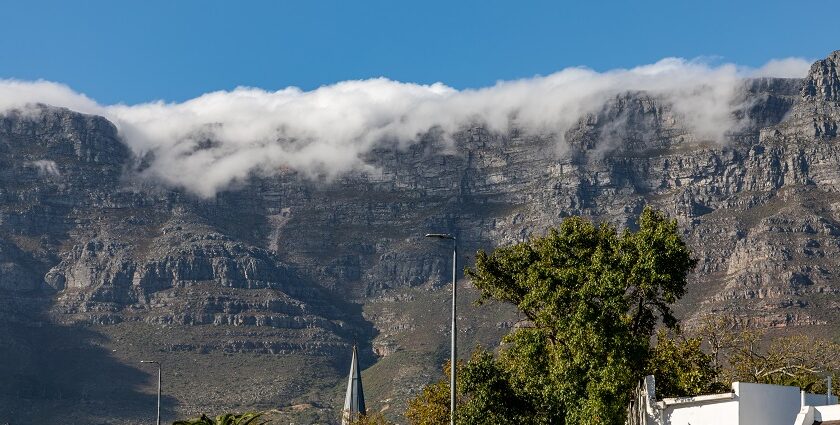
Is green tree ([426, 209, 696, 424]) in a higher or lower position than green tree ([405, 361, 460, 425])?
higher

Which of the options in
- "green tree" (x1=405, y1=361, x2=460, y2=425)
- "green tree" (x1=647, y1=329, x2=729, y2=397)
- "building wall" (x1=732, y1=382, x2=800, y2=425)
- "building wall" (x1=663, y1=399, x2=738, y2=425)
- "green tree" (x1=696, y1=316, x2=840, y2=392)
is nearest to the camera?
"building wall" (x1=732, y1=382, x2=800, y2=425)

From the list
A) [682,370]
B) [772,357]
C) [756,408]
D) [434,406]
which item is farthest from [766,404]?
[434,406]

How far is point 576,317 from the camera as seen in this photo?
56.2 meters

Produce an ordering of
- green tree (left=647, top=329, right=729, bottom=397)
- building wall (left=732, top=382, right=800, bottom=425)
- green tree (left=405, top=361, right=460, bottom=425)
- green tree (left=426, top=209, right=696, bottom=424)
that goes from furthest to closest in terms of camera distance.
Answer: green tree (left=405, top=361, right=460, bottom=425) < green tree (left=647, top=329, right=729, bottom=397) < green tree (left=426, top=209, right=696, bottom=424) < building wall (left=732, top=382, right=800, bottom=425)

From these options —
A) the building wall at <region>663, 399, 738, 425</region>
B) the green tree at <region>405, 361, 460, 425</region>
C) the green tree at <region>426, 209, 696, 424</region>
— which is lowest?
the green tree at <region>405, 361, 460, 425</region>

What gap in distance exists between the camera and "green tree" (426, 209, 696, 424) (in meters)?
56.2

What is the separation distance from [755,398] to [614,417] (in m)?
7.75

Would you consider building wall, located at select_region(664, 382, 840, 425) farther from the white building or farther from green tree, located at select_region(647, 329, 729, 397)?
green tree, located at select_region(647, 329, 729, 397)

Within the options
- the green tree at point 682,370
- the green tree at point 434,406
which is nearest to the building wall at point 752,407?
the green tree at point 682,370

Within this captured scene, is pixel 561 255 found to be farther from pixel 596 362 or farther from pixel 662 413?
pixel 662 413

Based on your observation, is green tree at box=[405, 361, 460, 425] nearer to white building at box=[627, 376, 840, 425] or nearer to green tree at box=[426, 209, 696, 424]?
green tree at box=[426, 209, 696, 424]

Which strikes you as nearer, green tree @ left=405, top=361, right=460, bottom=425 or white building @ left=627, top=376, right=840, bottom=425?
white building @ left=627, top=376, right=840, bottom=425

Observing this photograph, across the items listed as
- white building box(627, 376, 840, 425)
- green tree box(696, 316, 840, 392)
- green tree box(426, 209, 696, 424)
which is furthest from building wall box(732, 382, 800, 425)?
green tree box(696, 316, 840, 392)

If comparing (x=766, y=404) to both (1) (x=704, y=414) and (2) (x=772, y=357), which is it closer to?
(1) (x=704, y=414)
